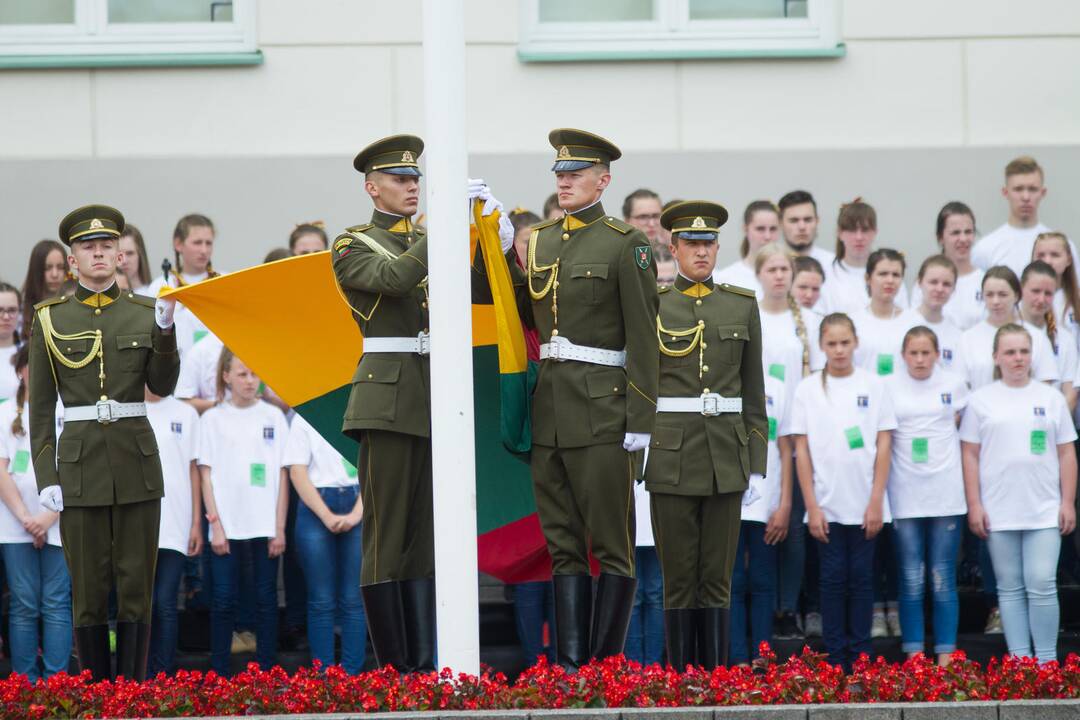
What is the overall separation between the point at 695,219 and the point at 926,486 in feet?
7.52

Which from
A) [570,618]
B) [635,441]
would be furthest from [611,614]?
[635,441]

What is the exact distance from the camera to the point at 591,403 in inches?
275

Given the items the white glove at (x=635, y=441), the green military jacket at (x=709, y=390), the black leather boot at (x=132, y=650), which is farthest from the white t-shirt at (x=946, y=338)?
the black leather boot at (x=132, y=650)

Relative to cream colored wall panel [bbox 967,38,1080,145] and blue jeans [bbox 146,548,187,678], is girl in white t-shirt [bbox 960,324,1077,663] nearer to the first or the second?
cream colored wall panel [bbox 967,38,1080,145]

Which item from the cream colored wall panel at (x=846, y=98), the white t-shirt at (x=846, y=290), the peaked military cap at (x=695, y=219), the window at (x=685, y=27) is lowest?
the white t-shirt at (x=846, y=290)

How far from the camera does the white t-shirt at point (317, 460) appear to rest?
30.1 ft

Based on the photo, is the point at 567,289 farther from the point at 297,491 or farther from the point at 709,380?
the point at 297,491

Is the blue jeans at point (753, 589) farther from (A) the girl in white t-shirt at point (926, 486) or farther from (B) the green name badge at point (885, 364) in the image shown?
(B) the green name badge at point (885, 364)

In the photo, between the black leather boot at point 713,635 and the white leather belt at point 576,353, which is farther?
the black leather boot at point 713,635

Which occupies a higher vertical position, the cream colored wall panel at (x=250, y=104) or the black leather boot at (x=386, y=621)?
the cream colored wall panel at (x=250, y=104)

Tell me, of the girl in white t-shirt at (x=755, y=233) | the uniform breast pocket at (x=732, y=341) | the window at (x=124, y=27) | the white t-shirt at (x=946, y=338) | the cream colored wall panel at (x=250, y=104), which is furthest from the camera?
the window at (x=124, y=27)

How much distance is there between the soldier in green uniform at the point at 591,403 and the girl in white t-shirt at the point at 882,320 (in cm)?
Answer: 293

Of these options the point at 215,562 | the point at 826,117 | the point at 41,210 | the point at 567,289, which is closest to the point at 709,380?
the point at 567,289

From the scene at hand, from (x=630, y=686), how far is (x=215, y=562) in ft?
11.7
